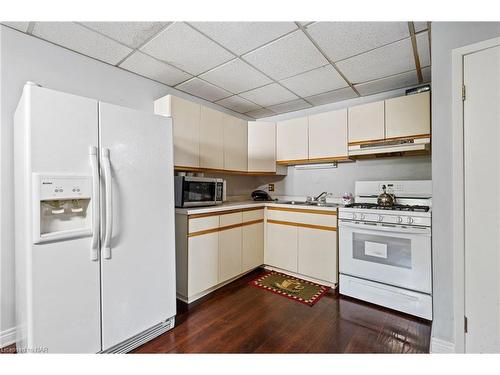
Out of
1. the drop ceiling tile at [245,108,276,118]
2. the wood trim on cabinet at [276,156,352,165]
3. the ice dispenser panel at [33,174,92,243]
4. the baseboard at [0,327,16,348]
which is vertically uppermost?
the drop ceiling tile at [245,108,276,118]

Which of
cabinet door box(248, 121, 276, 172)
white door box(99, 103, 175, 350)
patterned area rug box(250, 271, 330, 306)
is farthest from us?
cabinet door box(248, 121, 276, 172)

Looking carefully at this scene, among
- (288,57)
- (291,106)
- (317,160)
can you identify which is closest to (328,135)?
(317,160)

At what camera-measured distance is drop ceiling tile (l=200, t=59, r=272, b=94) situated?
7.38ft

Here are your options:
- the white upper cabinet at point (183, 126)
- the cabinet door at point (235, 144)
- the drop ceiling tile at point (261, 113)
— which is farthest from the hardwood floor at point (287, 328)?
the drop ceiling tile at point (261, 113)

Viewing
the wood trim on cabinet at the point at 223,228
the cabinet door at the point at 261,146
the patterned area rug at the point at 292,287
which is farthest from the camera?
the cabinet door at the point at 261,146

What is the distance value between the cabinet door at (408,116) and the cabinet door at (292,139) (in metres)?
0.98

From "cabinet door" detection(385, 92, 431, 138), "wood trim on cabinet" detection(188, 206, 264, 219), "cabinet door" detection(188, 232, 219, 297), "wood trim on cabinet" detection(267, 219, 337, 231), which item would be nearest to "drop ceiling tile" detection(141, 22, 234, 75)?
"wood trim on cabinet" detection(188, 206, 264, 219)

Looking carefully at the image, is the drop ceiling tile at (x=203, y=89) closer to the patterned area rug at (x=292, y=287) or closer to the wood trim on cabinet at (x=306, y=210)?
the wood trim on cabinet at (x=306, y=210)

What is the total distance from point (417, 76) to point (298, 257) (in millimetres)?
2383

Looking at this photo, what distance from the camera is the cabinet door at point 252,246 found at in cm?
276

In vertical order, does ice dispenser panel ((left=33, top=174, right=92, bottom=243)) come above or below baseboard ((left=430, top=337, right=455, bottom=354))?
above

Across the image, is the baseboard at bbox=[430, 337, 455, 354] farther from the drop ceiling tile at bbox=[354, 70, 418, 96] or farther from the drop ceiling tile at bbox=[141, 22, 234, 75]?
the drop ceiling tile at bbox=[141, 22, 234, 75]

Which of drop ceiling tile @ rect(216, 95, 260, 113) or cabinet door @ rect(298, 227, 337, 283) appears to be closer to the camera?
cabinet door @ rect(298, 227, 337, 283)

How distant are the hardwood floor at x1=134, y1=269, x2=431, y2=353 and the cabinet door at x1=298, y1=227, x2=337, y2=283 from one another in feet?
0.89
